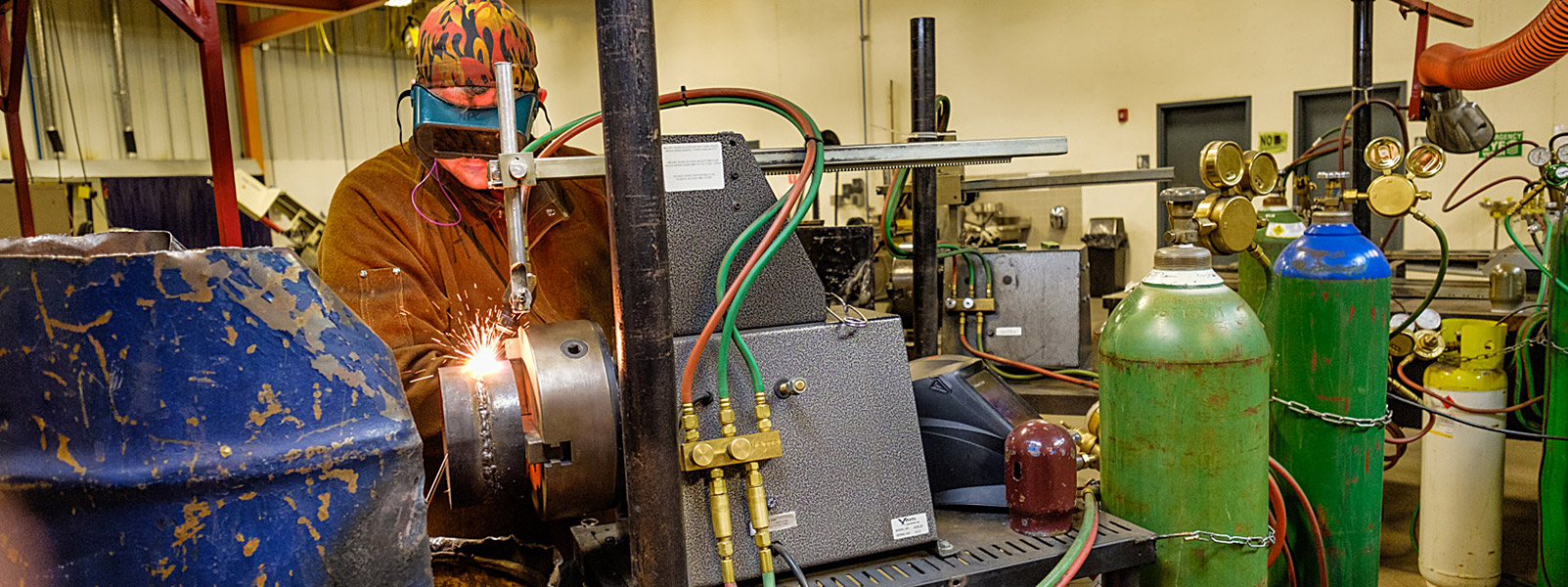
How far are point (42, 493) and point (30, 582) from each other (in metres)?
0.06

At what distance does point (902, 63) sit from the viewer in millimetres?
6926

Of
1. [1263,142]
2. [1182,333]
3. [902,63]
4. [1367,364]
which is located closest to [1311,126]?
[1263,142]

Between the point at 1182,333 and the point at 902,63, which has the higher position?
the point at 902,63

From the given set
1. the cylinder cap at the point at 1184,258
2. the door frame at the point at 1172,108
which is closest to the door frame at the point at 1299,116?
the door frame at the point at 1172,108

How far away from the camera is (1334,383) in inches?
60.6

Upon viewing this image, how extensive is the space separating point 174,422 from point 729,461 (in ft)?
1.80

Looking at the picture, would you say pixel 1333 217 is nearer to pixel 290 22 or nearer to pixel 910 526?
pixel 910 526

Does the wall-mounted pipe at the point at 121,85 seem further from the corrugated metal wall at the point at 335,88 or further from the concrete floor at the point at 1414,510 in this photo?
the concrete floor at the point at 1414,510

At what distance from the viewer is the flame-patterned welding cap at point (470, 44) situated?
151cm

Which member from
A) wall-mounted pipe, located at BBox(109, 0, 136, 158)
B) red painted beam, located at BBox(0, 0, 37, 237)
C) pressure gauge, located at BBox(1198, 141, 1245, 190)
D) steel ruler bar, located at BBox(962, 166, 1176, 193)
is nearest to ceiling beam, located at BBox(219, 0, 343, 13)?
wall-mounted pipe, located at BBox(109, 0, 136, 158)

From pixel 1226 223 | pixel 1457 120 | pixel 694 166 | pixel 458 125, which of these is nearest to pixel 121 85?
pixel 458 125

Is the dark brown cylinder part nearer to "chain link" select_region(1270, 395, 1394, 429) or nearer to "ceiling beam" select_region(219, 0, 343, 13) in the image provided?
"chain link" select_region(1270, 395, 1394, 429)

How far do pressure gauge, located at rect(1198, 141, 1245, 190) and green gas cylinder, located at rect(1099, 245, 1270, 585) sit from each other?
1.12 ft

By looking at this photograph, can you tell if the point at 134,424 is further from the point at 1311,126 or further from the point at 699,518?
the point at 1311,126
